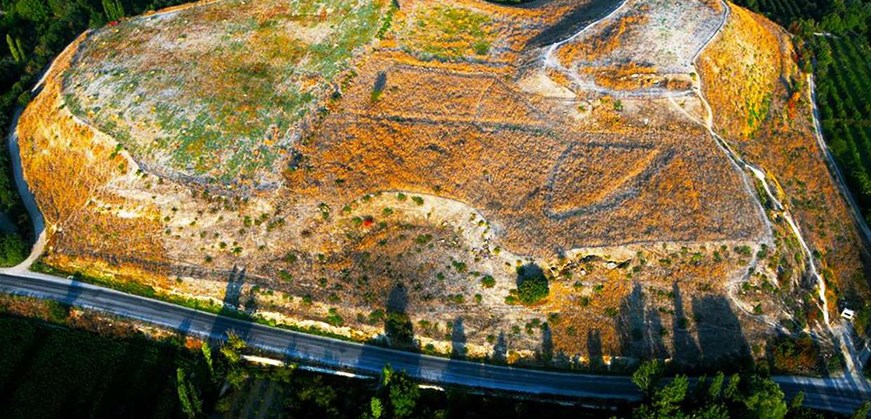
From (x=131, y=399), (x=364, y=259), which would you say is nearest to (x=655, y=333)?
(x=364, y=259)

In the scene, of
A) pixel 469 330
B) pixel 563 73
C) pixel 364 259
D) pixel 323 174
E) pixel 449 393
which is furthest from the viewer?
pixel 563 73

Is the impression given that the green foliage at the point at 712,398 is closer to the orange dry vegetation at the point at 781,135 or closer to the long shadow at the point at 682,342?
the long shadow at the point at 682,342

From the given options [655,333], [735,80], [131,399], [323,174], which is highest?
[735,80]

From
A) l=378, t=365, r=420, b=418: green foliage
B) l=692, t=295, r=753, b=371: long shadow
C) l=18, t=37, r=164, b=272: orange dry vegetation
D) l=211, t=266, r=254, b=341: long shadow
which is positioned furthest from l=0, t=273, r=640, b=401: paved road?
l=692, t=295, r=753, b=371: long shadow

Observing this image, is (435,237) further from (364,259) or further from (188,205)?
(188,205)

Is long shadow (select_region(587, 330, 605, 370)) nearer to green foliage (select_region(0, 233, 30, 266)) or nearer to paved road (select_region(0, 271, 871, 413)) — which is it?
paved road (select_region(0, 271, 871, 413))

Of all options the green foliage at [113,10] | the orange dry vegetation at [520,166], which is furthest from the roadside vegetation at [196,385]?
the green foliage at [113,10]
